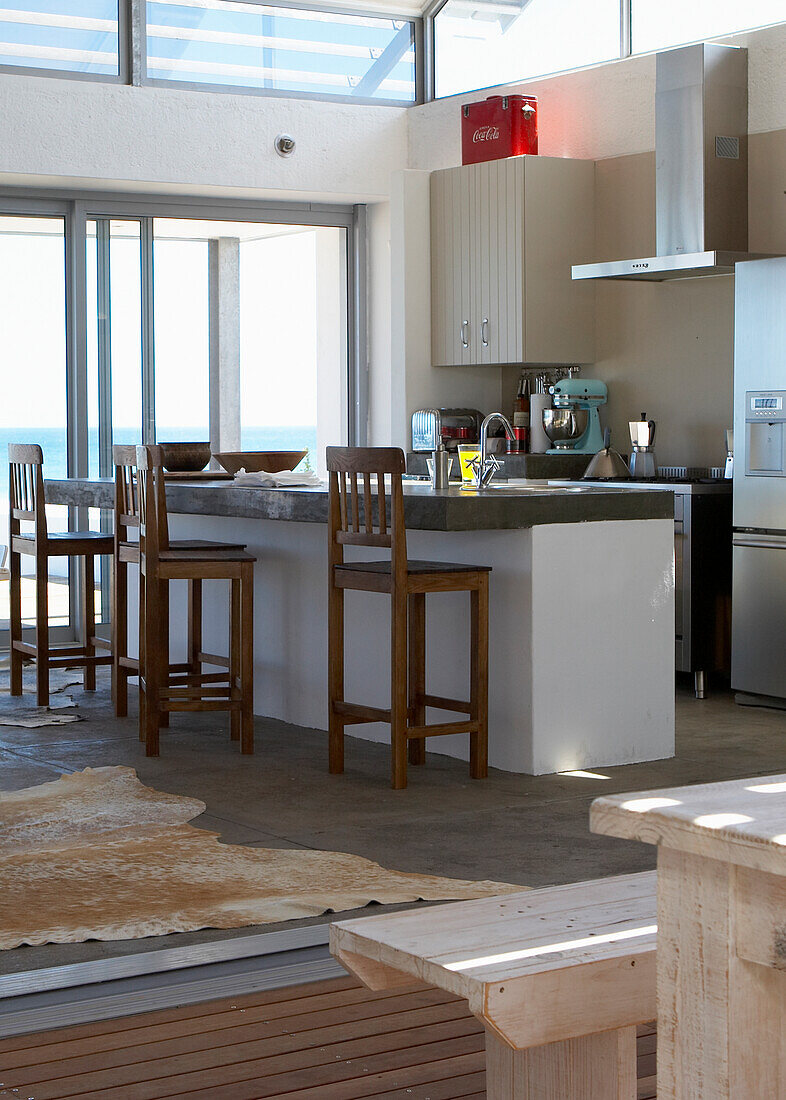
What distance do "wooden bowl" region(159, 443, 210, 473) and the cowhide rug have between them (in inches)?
86.0

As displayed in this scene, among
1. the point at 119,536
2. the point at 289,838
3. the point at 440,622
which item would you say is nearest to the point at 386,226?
the point at 119,536

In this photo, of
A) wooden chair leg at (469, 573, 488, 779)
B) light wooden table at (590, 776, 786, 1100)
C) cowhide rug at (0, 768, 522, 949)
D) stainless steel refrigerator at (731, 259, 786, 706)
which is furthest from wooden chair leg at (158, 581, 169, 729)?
light wooden table at (590, 776, 786, 1100)

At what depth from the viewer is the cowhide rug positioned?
3.14m

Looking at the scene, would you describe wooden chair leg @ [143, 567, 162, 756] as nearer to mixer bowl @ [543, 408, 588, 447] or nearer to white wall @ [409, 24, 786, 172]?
mixer bowl @ [543, 408, 588, 447]

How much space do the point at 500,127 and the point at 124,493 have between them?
3147 millimetres

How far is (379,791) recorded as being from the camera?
439 centimetres

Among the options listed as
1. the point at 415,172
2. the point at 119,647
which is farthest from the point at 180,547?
the point at 415,172

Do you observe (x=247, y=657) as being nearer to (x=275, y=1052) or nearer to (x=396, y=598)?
(x=396, y=598)

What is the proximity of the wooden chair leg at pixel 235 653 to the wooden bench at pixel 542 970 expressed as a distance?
3.07m

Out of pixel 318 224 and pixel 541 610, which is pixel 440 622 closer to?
pixel 541 610

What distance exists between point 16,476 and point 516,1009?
4930 mm

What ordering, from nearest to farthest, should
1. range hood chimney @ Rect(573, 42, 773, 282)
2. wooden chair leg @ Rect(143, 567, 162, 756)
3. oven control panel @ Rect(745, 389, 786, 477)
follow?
1. wooden chair leg @ Rect(143, 567, 162, 756)
2. oven control panel @ Rect(745, 389, 786, 477)
3. range hood chimney @ Rect(573, 42, 773, 282)

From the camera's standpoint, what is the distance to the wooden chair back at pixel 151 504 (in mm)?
4914

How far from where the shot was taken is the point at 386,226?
836 centimetres
